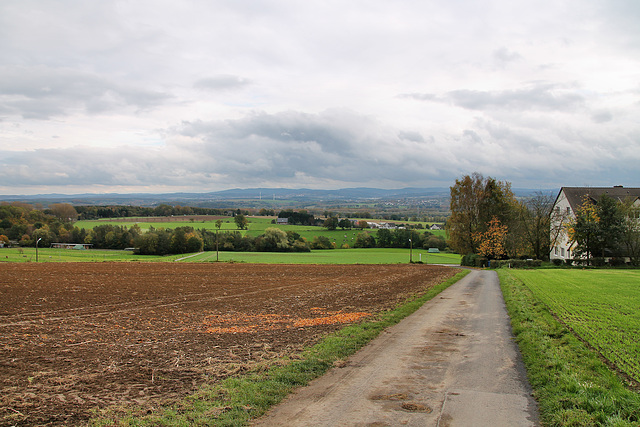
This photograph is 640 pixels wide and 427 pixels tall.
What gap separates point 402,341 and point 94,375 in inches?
315

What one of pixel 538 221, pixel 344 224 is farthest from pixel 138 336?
pixel 344 224

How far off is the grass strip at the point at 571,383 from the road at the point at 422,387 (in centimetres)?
30

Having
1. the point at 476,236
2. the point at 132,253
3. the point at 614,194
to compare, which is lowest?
the point at 132,253

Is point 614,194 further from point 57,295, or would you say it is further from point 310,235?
point 57,295

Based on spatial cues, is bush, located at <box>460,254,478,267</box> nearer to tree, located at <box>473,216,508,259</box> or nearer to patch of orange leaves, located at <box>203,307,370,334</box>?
tree, located at <box>473,216,508,259</box>

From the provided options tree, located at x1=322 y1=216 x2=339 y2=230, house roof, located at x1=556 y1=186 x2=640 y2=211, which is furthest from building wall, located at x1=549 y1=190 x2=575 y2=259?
tree, located at x1=322 y1=216 x2=339 y2=230

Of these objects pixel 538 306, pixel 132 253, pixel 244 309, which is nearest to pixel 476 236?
pixel 538 306

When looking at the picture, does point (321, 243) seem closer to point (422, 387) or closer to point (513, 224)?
point (513, 224)

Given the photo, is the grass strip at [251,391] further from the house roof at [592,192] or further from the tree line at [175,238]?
the tree line at [175,238]

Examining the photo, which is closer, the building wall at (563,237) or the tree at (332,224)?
the building wall at (563,237)

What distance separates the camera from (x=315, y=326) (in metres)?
14.0

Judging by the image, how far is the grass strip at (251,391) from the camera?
21.0 ft

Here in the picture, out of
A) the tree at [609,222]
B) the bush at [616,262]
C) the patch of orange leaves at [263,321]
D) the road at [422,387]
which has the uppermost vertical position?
the tree at [609,222]

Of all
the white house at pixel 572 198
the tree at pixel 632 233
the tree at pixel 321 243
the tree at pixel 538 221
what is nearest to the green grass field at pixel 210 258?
the tree at pixel 538 221
